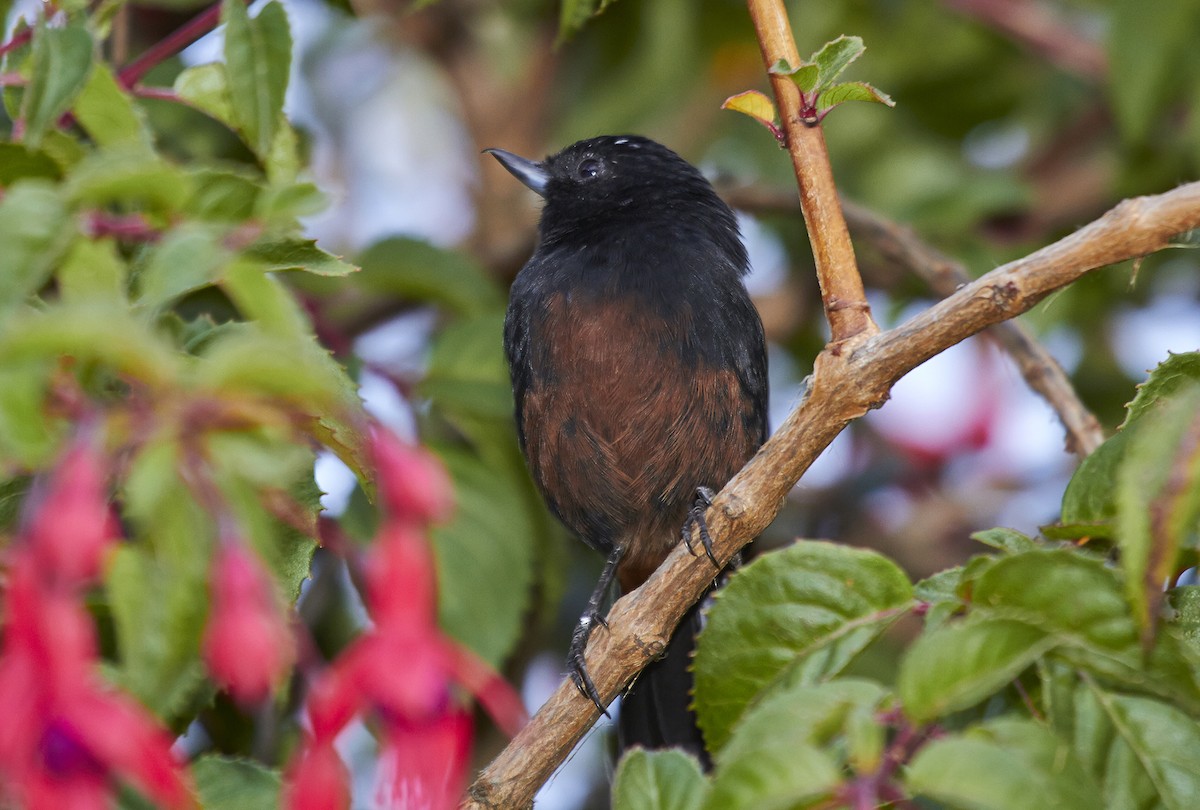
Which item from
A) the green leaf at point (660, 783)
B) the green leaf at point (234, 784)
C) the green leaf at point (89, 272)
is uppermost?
the green leaf at point (89, 272)

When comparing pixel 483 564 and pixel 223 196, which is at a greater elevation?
pixel 223 196

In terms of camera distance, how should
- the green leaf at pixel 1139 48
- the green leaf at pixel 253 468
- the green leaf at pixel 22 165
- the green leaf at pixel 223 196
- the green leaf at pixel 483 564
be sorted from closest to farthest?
1. the green leaf at pixel 253 468
2. the green leaf at pixel 223 196
3. the green leaf at pixel 22 165
4. the green leaf at pixel 483 564
5. the green leaf at pixel 1139 48

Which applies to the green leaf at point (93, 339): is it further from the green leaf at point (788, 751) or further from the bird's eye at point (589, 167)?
the bird's eye at point (589, 167)

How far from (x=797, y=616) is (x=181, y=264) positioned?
100 cm

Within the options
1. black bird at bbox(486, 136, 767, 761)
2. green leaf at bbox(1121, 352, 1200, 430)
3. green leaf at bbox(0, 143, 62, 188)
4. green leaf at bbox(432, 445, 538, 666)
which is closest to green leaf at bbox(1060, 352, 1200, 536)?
green leaf at bbox(1121, 352, 1200, 430)

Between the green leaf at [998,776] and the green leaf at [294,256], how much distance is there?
989 millimetres

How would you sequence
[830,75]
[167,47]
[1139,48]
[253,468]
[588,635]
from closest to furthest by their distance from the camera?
1. [253,468]
2. [830,75]
3. [167,47]
4. [588,635]
5. [1139,48]

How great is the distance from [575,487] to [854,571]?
6.24 ft

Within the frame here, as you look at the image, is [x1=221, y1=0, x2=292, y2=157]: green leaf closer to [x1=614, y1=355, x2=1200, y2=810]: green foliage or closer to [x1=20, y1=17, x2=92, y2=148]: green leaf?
[x1=20, y1=17, x2=92, y2=148]: green leaf

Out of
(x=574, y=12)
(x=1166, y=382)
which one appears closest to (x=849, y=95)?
(x=1166, y=382)

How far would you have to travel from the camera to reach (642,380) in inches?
136

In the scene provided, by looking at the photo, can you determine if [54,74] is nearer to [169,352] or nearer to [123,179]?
[123,179]

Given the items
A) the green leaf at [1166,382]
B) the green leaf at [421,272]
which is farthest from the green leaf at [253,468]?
the green leaf at [421,272]

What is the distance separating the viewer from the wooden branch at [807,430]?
1.81m
